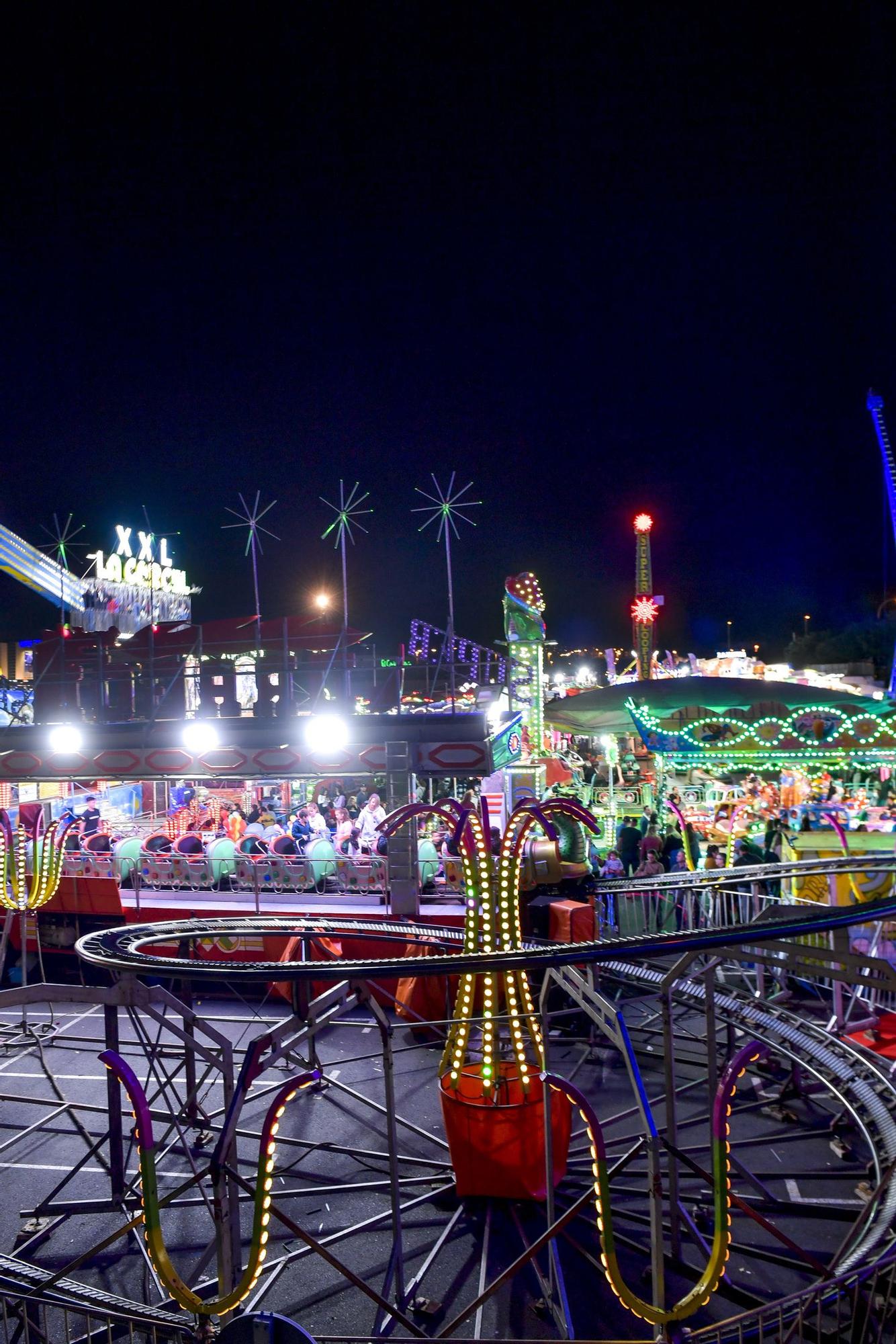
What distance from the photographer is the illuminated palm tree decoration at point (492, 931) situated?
20.5ft

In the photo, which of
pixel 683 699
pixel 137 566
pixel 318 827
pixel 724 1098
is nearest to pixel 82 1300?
pixel 724 1098

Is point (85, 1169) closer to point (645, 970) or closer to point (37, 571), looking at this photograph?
point (645, 970)

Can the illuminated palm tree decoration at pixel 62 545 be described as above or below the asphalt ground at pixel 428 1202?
above

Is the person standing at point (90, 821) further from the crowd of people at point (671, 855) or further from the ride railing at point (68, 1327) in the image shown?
the ride railing at point (68, 1327)

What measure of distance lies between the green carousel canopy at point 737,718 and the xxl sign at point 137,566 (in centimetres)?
1577

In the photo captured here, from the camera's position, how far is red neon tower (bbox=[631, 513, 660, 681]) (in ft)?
167

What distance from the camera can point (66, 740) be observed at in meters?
15.6

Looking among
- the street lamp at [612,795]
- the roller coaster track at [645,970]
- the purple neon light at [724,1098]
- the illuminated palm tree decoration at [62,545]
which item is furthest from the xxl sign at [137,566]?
the purple neon light at [724,1098]

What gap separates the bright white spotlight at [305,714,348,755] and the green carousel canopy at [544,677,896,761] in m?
8.76

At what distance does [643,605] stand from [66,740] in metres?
41.2

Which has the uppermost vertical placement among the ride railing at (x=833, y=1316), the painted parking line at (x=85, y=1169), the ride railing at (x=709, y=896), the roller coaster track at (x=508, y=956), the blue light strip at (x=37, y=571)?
the blue light strip at (x=37, y=571)

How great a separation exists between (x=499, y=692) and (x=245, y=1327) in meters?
17.0

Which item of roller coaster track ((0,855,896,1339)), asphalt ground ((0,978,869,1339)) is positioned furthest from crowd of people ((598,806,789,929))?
asphalt ground ((0,978,869,1339))

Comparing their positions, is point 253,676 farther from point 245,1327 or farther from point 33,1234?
point 245,1327
